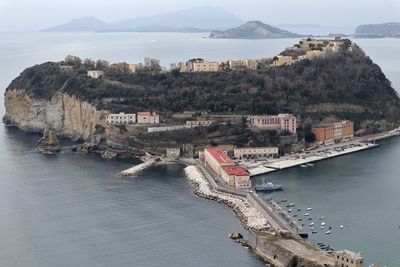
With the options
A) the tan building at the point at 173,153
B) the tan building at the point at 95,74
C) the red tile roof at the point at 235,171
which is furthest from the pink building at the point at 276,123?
the tan building at the point at 95,74

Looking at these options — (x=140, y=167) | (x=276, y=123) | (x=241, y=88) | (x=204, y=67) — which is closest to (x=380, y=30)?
(x=204, y=67)

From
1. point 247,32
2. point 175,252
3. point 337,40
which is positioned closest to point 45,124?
point 337,40

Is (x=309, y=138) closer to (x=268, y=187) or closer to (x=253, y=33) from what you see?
(x=268, y=187)

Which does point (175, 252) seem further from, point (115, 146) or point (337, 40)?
point (337, 40)

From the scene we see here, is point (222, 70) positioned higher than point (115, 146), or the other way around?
point (222, 70)

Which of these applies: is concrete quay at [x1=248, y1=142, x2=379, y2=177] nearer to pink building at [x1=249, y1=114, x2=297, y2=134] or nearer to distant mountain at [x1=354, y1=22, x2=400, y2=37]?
pink building at [x1=249, y1=114, x2=297, y2=134]

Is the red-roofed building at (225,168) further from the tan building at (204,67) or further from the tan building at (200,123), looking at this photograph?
the tan building at (204,67)

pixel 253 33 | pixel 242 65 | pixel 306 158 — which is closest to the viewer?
pixel 306 158

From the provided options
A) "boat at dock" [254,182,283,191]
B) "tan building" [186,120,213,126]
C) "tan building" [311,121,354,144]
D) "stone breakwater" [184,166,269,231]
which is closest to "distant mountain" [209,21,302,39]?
"tan building" [311,121,354,144]
